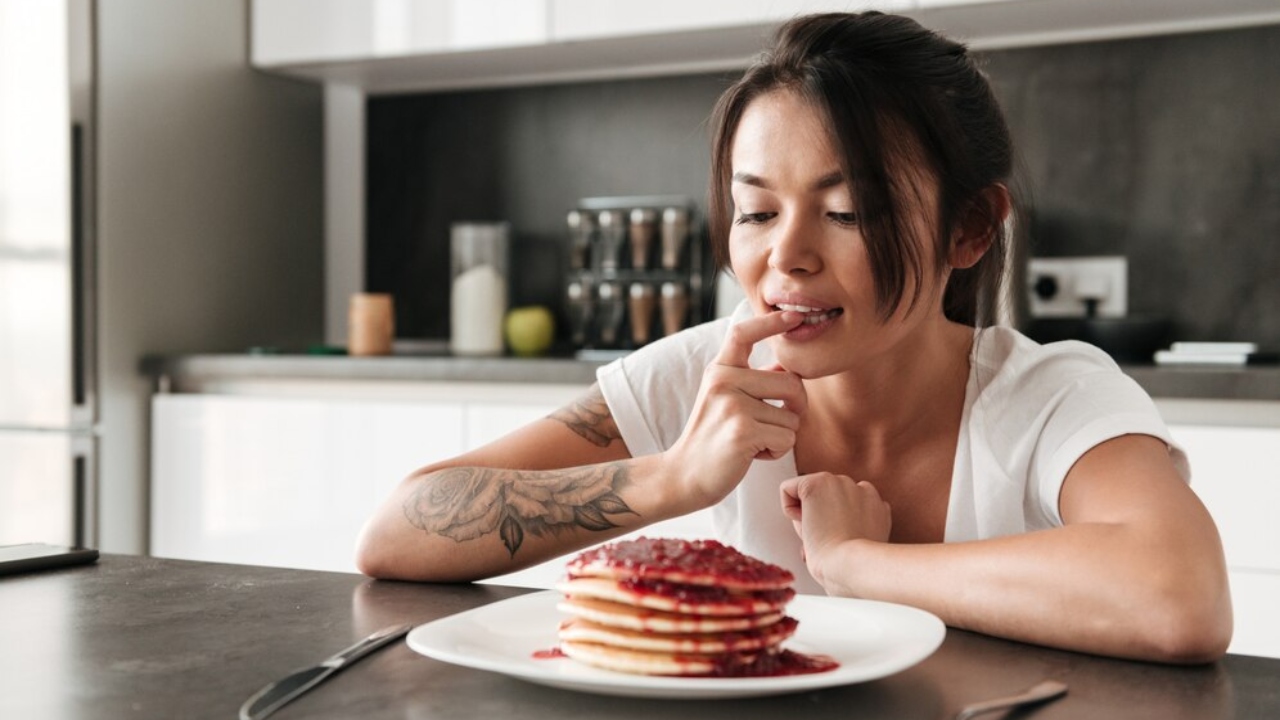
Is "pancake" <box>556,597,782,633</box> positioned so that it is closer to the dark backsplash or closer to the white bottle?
the dark backsplash

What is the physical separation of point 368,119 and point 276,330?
577mm

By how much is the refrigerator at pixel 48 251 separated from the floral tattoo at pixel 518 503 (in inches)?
73.5

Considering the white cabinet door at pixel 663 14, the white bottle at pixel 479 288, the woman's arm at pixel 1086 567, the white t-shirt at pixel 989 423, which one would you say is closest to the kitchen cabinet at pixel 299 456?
the white bottle at pixel 479 288

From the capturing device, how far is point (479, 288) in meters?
3.13

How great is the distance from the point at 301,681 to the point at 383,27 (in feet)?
8.08

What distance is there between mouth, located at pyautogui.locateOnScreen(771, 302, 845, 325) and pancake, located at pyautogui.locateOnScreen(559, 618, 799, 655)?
501mm

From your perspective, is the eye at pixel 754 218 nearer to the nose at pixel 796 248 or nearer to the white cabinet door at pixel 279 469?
the nose at pixel 796 248

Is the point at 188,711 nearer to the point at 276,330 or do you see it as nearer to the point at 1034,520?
the point at 1034,520

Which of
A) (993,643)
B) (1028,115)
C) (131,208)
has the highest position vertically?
(1028,115)

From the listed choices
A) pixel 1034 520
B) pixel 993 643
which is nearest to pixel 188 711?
pixel 993 643

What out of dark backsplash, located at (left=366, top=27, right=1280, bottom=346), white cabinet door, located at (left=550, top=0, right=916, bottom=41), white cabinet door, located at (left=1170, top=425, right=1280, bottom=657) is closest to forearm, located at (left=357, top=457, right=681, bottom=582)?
white cabinet door, located at (left=1170, top=425, right=1280, bottom=657)

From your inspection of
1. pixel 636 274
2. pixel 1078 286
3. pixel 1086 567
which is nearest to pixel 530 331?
pixel 636 274

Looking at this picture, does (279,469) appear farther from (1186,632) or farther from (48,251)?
(1186,632)

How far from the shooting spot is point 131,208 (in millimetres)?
3008
